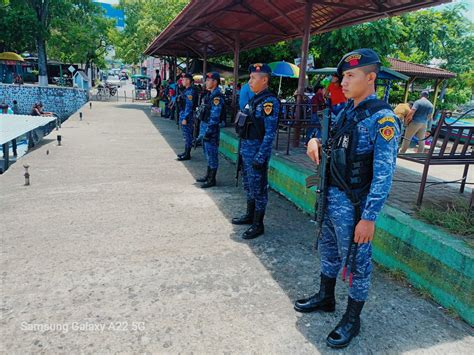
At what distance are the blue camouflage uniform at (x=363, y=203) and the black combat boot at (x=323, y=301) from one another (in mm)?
75

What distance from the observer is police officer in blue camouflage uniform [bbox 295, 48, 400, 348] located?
2.01m

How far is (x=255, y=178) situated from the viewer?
389 centimetres

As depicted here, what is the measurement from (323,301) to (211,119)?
357 cm

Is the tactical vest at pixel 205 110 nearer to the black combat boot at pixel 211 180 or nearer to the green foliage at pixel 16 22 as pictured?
the black combat boot at pixel 211 180

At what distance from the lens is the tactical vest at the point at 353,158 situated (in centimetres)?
210

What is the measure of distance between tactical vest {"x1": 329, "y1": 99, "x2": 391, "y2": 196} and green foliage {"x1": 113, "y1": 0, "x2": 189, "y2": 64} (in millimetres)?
23529

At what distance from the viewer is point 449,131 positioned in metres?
3.53

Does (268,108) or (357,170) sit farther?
(268,108)

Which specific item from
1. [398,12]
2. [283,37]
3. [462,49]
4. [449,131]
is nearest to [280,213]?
[449,131]

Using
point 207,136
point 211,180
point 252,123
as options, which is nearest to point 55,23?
point 207,136

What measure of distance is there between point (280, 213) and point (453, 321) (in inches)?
96.4

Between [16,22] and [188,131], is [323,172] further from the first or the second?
[16,22]

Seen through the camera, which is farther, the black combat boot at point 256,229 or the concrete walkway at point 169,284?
the black combat boot at point 256,229

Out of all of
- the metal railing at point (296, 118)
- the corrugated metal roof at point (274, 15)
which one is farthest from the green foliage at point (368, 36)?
the metal railing at point (296, 118)
